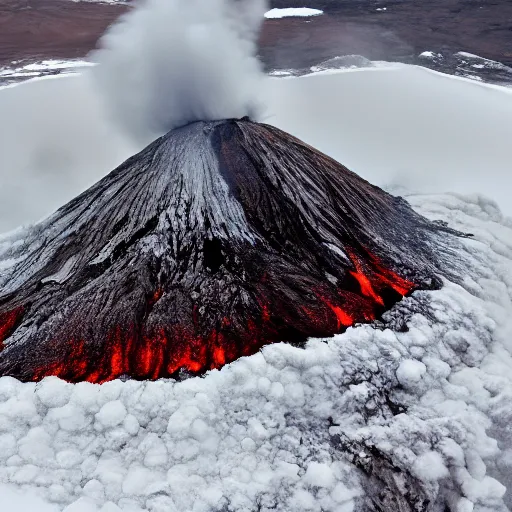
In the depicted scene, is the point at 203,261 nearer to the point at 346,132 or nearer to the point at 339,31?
the point at 346,132

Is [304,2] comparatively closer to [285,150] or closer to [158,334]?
[285,150]

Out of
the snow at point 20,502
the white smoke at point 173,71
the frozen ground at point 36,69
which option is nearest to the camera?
the snow at point 20,502

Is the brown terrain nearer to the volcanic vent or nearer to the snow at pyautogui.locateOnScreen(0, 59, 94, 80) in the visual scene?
the snow at pyautogui.locateOnScreen(0, 59, 94, 80)

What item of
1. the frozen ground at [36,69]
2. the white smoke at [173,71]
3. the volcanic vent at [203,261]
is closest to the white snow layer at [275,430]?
the volcanic vent at [203,261]

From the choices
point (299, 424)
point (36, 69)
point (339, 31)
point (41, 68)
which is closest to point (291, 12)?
point (339, 31)

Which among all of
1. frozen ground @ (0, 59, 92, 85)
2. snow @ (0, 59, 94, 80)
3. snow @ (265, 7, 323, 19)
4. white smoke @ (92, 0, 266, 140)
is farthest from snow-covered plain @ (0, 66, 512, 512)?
snow @ (265, 7, 323, 19)

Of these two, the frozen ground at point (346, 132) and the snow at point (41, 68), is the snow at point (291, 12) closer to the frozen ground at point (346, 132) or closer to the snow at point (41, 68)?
the frozen ground at point (346, 132)
